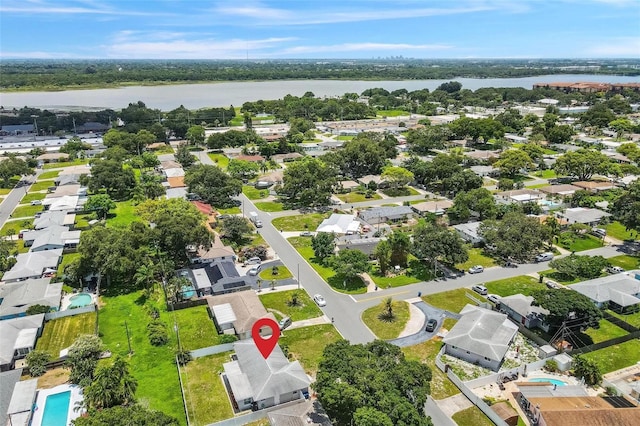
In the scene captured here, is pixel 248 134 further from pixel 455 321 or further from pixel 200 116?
pixel 455 321

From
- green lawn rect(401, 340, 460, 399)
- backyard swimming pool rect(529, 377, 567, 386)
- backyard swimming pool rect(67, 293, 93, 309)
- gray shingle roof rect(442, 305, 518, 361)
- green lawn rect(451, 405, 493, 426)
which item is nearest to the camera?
green lawn rect(451, 405, 493, 426)

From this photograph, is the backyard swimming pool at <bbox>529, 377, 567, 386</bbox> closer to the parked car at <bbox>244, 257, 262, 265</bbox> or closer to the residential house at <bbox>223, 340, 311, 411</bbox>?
the residential house at <bbox>223, 340, 311, 411</bbox>

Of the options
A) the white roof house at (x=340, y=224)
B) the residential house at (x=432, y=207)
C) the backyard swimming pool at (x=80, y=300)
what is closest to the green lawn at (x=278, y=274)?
the white roof house at (x=340, y=224)

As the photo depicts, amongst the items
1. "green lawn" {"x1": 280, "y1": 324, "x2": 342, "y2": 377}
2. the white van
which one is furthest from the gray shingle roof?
the white van

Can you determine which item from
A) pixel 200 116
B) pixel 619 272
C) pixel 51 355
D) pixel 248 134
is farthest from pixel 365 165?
pixel 200 116

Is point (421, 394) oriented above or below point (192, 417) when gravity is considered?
above

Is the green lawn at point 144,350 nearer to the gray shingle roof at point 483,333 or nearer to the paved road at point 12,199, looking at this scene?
the gray shingle roof at point 483,333

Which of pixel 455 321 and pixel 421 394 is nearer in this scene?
pixel 421 394
